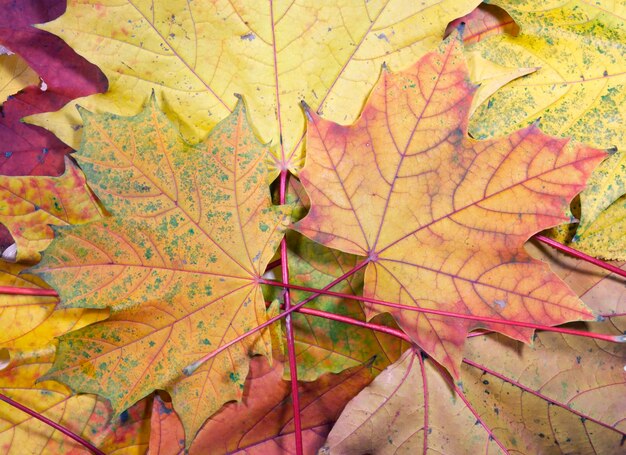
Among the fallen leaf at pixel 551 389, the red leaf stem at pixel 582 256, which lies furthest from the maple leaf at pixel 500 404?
the red leaf stem at pixel 582 256

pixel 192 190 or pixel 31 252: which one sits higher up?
pixel 192 190

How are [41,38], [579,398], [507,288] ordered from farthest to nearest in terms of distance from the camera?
[41,38] < [579,398] < [507,288]

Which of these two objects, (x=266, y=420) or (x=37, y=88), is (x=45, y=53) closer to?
(x=37, y=88)

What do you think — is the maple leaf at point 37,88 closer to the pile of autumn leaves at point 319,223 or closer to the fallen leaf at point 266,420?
the pile of autumn leaves at point 319,223

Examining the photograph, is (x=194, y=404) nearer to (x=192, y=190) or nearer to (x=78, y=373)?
(x=78, y=373)

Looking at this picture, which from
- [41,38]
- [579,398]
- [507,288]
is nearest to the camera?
[507,288]

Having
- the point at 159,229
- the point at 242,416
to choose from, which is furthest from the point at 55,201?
the point at 242,416

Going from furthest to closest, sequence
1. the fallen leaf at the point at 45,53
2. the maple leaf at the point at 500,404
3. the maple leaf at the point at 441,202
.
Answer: the fallen leaf at the point at 45,53
the maple leaf at the point at 500,404
the maple leaf at the point at 441,202
